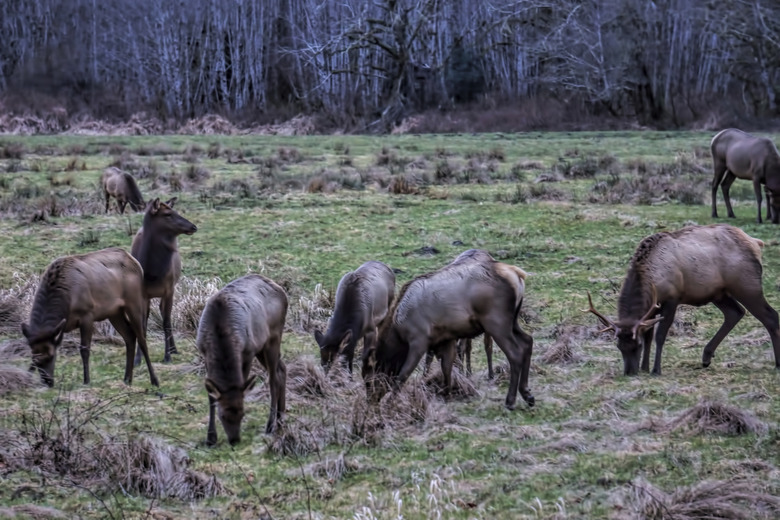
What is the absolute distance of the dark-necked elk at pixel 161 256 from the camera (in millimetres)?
10227

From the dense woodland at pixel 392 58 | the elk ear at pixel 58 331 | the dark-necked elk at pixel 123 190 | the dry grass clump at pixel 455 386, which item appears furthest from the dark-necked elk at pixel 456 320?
the dense woodland at pixel 392 58

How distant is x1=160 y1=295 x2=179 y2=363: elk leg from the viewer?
10.2m

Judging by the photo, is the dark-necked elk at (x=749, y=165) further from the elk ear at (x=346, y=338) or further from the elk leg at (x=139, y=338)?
the elk leg at (x=139, y=338)

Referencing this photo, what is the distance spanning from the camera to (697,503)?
A: 5.64 metres

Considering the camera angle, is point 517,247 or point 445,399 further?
point 517,247

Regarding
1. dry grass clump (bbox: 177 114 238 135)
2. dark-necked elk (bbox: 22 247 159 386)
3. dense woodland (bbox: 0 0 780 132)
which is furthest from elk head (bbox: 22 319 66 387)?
dry grass clump (bbox: 177 114 238 135)

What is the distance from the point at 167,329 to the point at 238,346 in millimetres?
3113

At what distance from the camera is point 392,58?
49500mm

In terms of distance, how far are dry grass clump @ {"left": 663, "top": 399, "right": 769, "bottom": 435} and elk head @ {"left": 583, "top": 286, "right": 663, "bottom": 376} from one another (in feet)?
5.43

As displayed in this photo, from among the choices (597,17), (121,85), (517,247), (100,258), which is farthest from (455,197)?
(121,85)

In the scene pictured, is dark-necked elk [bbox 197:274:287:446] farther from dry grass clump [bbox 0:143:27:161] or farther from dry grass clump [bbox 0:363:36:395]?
dry grass clump [bbox 0:143:27:161]

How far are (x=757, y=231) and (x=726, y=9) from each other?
3065 cm

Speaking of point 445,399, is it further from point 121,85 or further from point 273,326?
point 121,85

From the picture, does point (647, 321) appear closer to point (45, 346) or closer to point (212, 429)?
point (212, 429)
